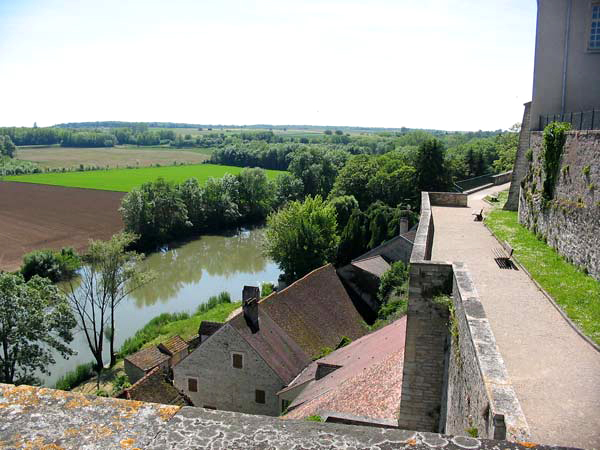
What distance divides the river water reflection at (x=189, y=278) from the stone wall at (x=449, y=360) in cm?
2100

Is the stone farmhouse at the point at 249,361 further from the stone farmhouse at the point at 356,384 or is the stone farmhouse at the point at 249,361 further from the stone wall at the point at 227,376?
the stone farmhouse at the point at 356,384

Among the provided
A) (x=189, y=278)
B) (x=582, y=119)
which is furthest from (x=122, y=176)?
(x=582, y=119)

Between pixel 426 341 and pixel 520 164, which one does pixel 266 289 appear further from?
pixel 426 341

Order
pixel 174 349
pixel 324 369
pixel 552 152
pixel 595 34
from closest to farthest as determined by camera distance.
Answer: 1. pixel 552 152
2. pixel 595 34
3. pixel 324 369
4. pixel 174 349

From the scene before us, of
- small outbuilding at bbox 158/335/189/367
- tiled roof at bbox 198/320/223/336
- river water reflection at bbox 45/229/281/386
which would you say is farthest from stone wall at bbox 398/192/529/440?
river water reflection at bbox 45/229/281/386

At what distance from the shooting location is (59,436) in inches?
86.4

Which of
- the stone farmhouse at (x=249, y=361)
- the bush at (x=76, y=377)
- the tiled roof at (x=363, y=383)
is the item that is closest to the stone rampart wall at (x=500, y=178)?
the stone farmhouse at (x=249, y=361)

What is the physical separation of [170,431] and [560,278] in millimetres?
9763

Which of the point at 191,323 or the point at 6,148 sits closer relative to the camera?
the point at 191,323

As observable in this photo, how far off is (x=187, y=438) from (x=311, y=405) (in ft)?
41.4

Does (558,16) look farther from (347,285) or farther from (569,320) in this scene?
(347,285)

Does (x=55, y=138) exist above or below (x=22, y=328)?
above

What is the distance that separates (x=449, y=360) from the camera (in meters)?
7.69

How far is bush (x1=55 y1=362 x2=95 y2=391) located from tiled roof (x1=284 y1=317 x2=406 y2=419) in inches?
474
